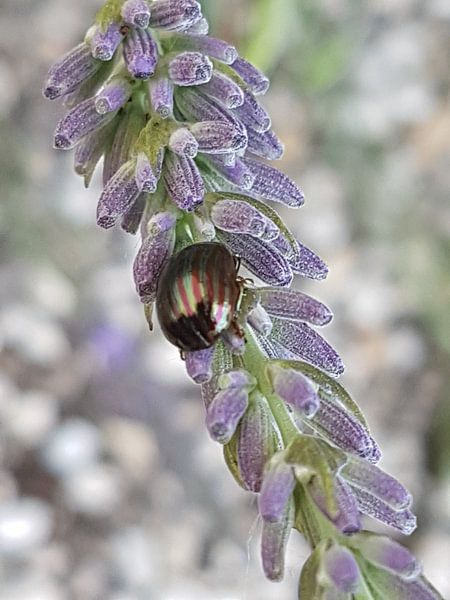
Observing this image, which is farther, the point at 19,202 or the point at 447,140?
the point at 447,140

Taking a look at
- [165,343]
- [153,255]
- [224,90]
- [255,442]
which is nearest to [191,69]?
[224,90]

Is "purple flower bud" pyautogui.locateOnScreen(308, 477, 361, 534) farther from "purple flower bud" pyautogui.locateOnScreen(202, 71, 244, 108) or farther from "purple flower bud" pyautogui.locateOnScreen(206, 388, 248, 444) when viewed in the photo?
"purple flower bud" pyautogui.locateOnScreen(202, 71, 244, 108)

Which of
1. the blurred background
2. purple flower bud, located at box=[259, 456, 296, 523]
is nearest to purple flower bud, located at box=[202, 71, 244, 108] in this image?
purple flower bud, located at box=[259, 456, 296, 523]

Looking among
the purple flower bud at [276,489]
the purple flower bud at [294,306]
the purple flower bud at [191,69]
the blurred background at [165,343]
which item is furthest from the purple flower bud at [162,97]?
the blurred background at [165,343]

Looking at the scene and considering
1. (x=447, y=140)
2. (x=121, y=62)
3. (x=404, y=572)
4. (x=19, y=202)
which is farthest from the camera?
(x=447, y=140)

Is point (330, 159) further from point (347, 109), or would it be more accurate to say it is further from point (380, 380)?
point (380, 380)

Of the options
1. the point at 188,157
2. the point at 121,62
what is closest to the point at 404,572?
the point at 188,157
